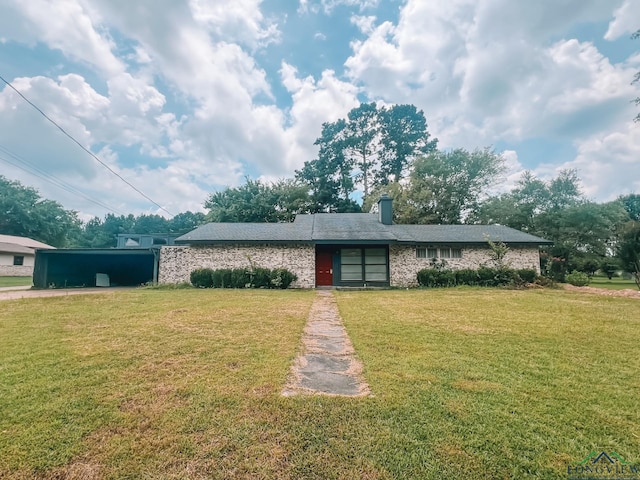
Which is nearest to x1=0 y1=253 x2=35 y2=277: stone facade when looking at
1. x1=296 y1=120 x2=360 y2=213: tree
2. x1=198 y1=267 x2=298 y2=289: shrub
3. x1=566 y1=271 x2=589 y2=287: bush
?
x1=198 y1=267 x2=298 y2=289: shrub

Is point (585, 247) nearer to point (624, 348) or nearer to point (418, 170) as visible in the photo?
point (418, 170)

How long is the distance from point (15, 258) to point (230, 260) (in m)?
23.0

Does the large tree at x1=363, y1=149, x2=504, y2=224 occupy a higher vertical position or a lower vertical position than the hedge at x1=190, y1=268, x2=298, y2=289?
higher

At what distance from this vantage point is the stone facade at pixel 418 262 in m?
14.2

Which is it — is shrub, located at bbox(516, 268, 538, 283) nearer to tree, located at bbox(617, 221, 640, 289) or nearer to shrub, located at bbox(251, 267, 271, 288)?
tree, located at bbox(617, 221, 640, 289)

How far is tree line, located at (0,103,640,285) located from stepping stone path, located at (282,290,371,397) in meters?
15.7

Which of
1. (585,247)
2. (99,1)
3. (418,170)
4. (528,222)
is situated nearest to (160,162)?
(99,1)

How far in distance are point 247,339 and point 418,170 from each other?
84.5 feet

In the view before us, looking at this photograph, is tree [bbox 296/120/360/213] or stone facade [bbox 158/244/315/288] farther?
tree [bbox 296/120/360/213]

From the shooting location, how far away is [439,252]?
14477 millimetres

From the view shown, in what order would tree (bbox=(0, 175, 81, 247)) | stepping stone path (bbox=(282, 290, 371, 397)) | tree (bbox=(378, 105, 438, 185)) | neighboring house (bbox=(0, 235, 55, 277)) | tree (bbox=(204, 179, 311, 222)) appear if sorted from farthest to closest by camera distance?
tree (bbox=(378, 105, 438, 185)), tree (bbox=(0, 175, 81, 247)), tree (bbox=(204, 179, 311, 222)), neighboring house (bbox=(0, 235, 55, 277)), stepping stone path (bbox=(282, 290, 371, 397))

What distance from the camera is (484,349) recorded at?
4098 millimetres

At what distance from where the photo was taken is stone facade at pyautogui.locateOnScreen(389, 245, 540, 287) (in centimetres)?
1425

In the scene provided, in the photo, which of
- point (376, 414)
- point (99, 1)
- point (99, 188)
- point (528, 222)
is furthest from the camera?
point (528, 222)
